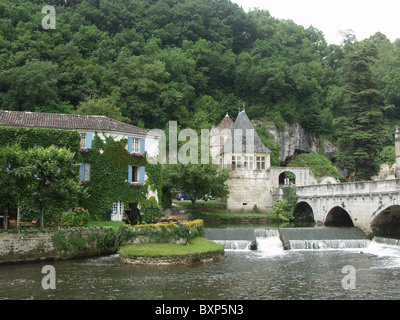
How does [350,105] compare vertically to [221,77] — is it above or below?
below

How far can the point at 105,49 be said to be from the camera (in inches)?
3034

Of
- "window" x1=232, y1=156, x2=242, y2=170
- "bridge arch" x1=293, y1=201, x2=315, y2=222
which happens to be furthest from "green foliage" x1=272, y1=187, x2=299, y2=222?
"window" x1=232, y1=156, x2=242, y2=170

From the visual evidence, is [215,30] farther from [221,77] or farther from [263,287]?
[263,287]

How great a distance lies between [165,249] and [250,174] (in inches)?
1359

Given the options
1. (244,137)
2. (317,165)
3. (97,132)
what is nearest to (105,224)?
(97,132)

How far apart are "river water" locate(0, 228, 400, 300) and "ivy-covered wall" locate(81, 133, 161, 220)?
10.9m

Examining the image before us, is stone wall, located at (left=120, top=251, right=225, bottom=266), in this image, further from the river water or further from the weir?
the weir

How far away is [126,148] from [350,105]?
113ft

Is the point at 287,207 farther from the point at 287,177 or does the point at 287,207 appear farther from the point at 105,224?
the point at 105,224

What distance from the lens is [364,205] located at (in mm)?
36031

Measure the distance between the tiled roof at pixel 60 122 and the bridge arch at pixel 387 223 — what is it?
23511 mm

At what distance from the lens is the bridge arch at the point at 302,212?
5331 cm

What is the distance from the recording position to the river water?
1769 cm
